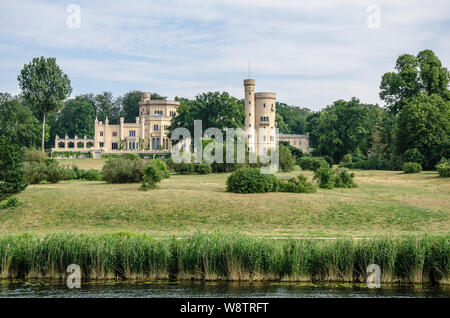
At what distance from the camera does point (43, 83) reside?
58.1 m

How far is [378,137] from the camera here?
66062 millimetres

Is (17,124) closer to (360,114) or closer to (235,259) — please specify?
(360,114)

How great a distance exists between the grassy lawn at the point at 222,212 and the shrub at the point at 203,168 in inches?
623

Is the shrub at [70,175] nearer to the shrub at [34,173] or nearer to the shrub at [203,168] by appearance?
the shrub at [34,173]

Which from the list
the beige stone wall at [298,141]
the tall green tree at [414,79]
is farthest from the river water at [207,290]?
the beige stone wall at [298,141]

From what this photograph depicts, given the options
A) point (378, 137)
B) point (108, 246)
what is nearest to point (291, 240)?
point (108, 246)

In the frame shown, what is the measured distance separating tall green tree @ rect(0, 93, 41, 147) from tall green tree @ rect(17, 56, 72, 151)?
11.2 ft

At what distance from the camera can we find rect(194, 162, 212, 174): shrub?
4516 centimetres

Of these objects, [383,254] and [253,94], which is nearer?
[383,254]

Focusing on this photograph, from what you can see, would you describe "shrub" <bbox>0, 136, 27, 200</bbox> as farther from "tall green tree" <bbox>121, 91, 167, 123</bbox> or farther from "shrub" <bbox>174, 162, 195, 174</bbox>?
"tall green tree" <bbox>121, 91, 167, 123</bbox>

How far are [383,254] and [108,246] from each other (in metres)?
7.98

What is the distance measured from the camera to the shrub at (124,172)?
33.4m

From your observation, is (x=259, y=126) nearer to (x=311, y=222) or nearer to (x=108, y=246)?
(x=311, y=222)

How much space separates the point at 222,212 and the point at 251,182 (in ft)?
14.2
